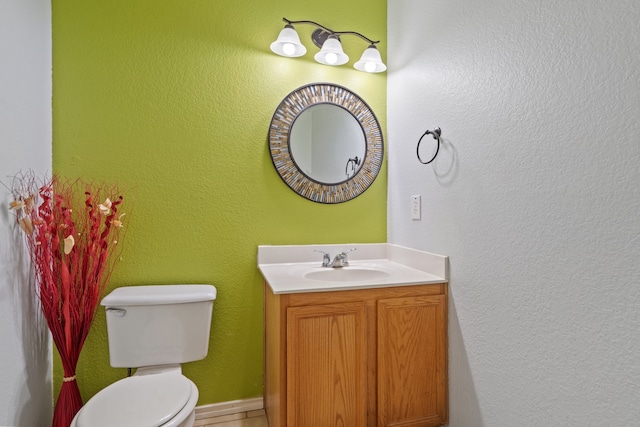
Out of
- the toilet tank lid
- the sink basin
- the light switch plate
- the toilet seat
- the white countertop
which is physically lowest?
the toilet seat

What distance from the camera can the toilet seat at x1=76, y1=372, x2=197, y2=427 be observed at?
39.9 inches

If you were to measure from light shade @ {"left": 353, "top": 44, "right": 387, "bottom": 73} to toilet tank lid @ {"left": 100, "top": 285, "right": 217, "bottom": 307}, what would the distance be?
1508 millimetres

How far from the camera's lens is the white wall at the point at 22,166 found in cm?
113

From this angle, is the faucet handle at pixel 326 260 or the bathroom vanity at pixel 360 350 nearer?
the bathroom vanity at pixel 360 350

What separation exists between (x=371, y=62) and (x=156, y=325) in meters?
1.79

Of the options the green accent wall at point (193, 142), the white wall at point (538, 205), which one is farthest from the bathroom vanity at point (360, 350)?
the green accent wall at point (193, 142)

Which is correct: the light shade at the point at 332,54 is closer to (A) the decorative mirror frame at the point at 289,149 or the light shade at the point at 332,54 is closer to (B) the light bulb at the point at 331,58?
(B) the light bulb at the point at 331,58

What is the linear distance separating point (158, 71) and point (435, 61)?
1400mm

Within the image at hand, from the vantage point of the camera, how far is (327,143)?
1.87 metres

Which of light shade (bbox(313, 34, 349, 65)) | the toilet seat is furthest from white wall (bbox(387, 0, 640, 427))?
the toilet seat

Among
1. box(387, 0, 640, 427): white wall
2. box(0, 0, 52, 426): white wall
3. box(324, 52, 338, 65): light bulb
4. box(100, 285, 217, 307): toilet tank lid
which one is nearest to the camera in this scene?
box(387, 0, 640, 427): white wall

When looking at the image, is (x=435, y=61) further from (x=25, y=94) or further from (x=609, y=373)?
(x=25, y=94)

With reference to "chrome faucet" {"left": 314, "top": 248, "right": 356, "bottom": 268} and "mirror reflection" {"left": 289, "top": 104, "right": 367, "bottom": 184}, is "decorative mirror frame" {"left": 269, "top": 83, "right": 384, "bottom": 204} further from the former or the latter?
"chrome faucet" {"left": 314, "top": 248, "right": 356, "bottom": 268}

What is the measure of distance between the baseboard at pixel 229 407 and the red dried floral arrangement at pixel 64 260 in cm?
56
